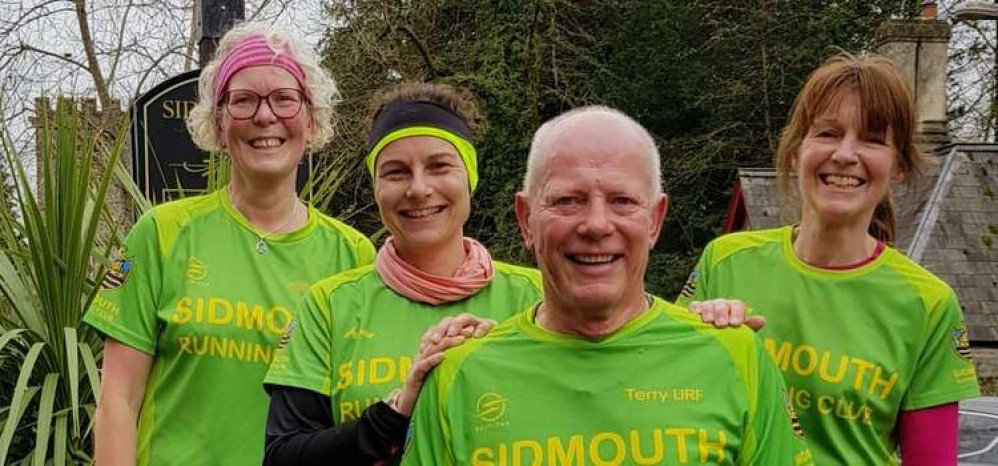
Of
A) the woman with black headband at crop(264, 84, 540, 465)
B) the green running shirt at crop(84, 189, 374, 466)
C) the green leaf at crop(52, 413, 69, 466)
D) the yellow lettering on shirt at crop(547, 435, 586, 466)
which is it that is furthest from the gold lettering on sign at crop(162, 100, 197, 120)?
the yellow lettering on shirt at crop(547, 435, 586, 466)

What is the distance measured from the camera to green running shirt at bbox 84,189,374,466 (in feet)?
8.98

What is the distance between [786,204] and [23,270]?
333 centimetres

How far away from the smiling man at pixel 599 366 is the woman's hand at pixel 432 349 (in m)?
0.02

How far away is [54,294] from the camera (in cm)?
455

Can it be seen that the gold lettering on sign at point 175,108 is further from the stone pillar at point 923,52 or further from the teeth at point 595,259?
the stone pillar at point 923,52

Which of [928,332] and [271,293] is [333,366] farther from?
[928,332]

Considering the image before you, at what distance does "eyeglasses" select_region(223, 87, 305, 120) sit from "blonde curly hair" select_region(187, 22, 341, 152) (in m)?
0.07

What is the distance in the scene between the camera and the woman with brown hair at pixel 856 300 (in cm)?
258

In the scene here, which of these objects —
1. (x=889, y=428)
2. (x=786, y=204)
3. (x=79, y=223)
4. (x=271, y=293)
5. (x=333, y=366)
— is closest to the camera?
(x=333, y=366)

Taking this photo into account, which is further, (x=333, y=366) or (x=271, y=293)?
(x=271, y=293)

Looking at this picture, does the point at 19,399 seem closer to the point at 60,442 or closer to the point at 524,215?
the point at 60,442

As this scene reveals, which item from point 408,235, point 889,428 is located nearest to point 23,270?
point 408,235

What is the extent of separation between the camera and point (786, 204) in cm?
312

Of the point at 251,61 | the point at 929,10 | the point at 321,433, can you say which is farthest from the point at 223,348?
the point at 929,10
